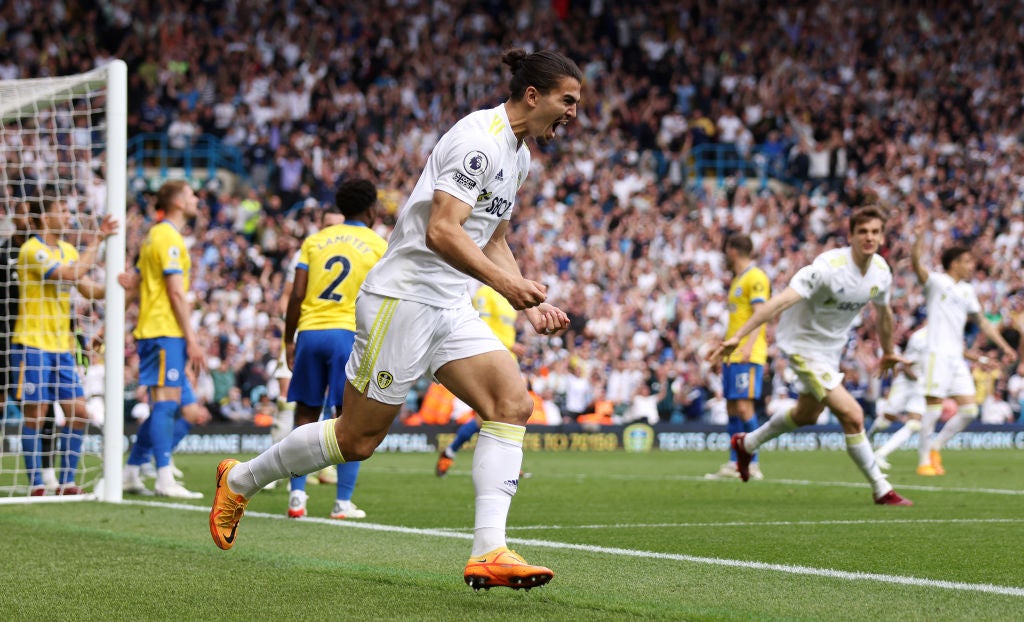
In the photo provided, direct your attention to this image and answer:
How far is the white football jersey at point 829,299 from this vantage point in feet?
33.1

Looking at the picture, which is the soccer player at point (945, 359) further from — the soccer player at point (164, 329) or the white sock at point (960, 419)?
the soccer player at point (164, 329)

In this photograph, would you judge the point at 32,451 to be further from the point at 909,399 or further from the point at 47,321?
the point at 909,399

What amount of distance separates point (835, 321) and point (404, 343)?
19.3 ft

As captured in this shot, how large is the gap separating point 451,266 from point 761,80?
29.3 m

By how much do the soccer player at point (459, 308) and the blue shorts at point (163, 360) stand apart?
5118 millimetres

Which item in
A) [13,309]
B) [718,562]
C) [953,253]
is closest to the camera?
[718,562]

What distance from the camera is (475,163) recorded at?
5188 mm

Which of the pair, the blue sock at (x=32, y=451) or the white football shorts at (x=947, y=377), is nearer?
the blue sock at (x=32, y=451)

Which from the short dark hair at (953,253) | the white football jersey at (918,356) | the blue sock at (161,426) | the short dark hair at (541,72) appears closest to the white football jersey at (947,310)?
the white football jersey at (918,356)

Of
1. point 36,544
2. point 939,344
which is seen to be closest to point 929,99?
point 939,344

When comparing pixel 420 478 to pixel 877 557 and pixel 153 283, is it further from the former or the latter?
pixel 877 557

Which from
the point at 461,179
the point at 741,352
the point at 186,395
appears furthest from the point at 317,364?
the point at 741,352

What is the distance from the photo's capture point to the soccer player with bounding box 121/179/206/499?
1032 centimetres

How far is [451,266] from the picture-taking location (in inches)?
212
